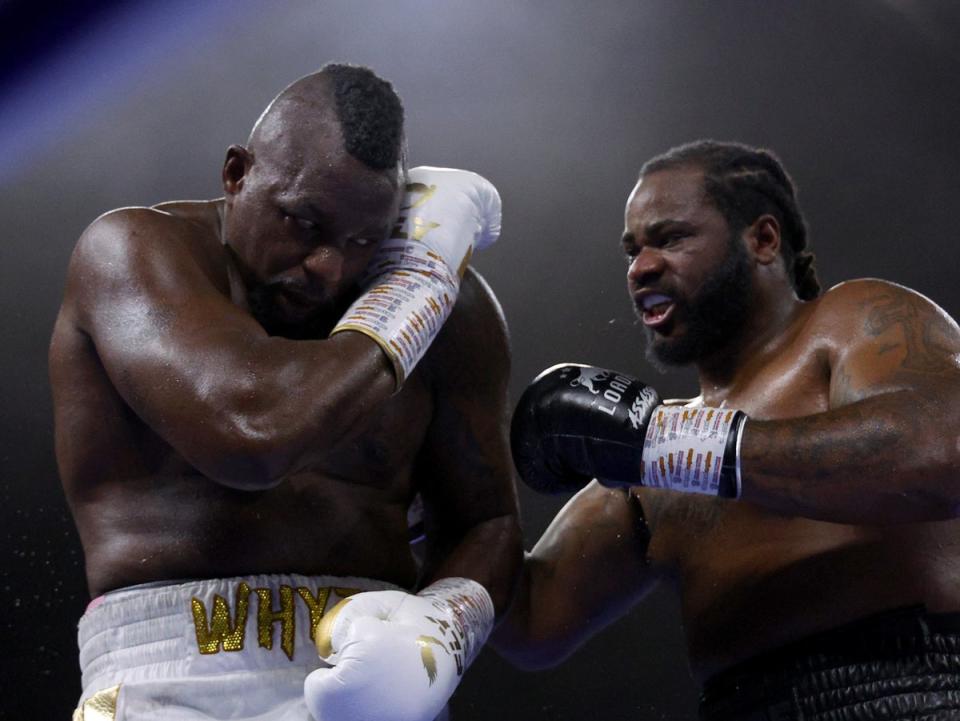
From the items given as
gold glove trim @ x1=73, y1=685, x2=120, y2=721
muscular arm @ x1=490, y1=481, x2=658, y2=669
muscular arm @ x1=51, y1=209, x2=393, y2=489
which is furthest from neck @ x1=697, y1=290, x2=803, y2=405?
gold glove trim @ x1=73, y1=685, x2=120, y2=721

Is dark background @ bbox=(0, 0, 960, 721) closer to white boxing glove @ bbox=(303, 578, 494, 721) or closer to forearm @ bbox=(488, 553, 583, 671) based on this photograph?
forearm @ bbox=(488, 553, 583, 671)

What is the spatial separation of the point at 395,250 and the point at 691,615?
103 cm

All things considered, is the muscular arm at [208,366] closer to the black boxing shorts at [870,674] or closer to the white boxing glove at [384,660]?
the white boxing glove at [384,660]

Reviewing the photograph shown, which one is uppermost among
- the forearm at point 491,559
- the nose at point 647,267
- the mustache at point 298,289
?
the mustache at point 298,289

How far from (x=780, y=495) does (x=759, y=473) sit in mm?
53

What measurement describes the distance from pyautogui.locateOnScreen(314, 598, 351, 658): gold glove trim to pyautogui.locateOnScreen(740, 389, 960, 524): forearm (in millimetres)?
736

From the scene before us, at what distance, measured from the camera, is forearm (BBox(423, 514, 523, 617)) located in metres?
2.18

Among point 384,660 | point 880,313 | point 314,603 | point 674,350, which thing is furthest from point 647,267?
point 384,660

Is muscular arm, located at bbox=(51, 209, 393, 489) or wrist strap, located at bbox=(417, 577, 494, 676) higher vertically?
muscular arm, located at bbox=(51, 209, 393, 489)

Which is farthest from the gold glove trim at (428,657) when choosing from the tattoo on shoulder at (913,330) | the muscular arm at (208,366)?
the tattoo on shoulder at (913,330)

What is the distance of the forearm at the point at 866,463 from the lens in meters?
2.01

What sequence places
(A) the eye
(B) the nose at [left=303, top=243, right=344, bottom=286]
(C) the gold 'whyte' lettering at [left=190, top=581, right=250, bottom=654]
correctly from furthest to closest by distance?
(A) the eye
(B) the nose at [left=303, top=243, right=344, bottom=286]
(C) the gold 'whyte' lettering at [left=190, top=581, right=250, bottom=654]

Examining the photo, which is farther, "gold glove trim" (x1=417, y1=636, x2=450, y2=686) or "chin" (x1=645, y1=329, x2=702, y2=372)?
"chin" (x1=645, y1=329, x2=702, y2=372)

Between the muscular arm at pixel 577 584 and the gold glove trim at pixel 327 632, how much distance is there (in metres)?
0.90
